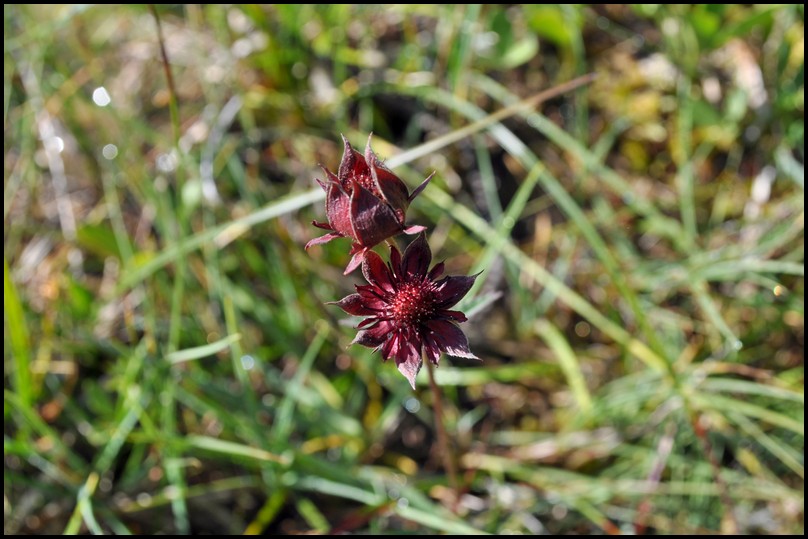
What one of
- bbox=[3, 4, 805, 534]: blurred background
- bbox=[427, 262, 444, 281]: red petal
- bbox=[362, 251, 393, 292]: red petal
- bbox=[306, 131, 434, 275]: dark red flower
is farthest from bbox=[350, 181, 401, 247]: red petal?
bbox=[3, 4, 805, 534]: blurred background

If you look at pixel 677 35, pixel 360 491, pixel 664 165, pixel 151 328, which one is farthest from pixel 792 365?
pixel 151 328

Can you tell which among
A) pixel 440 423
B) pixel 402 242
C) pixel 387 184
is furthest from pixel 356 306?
pixel 402 242

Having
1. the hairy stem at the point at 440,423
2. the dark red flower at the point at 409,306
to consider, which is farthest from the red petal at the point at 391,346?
the hairy stem at the point at 440,423

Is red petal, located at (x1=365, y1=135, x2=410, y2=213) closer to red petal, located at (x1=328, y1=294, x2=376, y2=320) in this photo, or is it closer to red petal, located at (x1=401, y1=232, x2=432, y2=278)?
red petal, located at (x1=401, y1=232, x2=432, y2=278)

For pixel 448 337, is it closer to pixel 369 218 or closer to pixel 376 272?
pixel 376 272

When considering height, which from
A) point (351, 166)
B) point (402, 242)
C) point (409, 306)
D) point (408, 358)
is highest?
point (402, 242)

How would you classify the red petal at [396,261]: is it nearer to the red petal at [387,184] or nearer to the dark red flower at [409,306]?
the dark red flower at [409,306]
